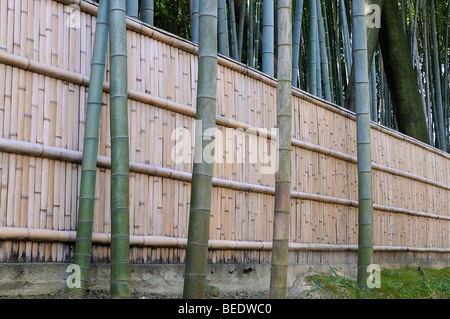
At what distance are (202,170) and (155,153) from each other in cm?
111

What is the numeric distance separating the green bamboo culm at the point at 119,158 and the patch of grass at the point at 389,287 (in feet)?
6.10

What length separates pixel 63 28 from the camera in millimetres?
3363

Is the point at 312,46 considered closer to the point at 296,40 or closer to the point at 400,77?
the point at 296,40

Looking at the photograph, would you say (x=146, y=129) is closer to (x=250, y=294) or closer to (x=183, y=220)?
(x=183, y=220)

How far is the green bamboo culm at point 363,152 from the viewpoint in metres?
4.41

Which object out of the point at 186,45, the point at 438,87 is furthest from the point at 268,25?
the point at 438,87

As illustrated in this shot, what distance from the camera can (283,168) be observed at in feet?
9.97

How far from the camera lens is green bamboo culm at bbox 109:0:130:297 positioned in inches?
119

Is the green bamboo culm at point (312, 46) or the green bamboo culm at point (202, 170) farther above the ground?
the green bamboo culm at point (312, 46)

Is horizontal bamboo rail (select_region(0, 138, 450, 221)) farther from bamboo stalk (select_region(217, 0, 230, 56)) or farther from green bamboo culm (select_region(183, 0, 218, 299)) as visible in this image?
bamboo stalk (select_region(217, 0, 230, 56))

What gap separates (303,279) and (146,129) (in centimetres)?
180

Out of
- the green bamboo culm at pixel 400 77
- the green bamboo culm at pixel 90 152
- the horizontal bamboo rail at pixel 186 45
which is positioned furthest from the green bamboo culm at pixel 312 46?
the green bamboo culm at pixel 90 152

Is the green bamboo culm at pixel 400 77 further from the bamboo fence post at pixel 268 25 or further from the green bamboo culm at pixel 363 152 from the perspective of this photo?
the bamboo fence post at pixel 268 25

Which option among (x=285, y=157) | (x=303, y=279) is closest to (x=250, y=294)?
(x=303, y=279)
